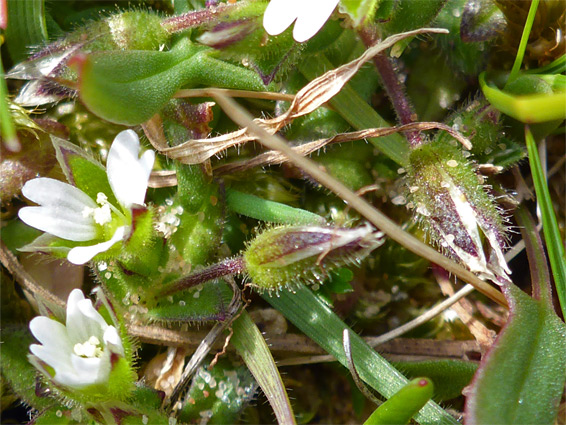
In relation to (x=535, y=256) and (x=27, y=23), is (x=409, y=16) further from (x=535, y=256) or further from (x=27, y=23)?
(x=27, y=23)

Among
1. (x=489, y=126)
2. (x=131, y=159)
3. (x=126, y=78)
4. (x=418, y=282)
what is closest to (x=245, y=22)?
(x=126, y=78)

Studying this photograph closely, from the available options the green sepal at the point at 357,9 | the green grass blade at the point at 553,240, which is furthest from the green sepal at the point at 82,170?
the green grass blade at the point at 553,240

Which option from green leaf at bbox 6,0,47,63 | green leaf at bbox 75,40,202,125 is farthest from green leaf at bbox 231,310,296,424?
green leaf at bbox 6,0,47,63

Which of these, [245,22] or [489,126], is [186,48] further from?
[489,126]

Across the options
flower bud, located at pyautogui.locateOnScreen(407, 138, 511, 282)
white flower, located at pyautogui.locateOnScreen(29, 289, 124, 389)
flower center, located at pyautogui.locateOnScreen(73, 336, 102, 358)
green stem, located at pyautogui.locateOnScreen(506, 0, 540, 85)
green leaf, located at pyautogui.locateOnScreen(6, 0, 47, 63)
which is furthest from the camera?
green leaf, located at pyautogui.locateOnScreen(6, 0, 47, 63)

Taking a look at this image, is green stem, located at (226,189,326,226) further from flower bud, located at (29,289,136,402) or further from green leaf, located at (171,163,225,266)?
flower bud, located at (29,289,136,402)

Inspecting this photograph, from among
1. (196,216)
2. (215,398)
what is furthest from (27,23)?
(215,398)
